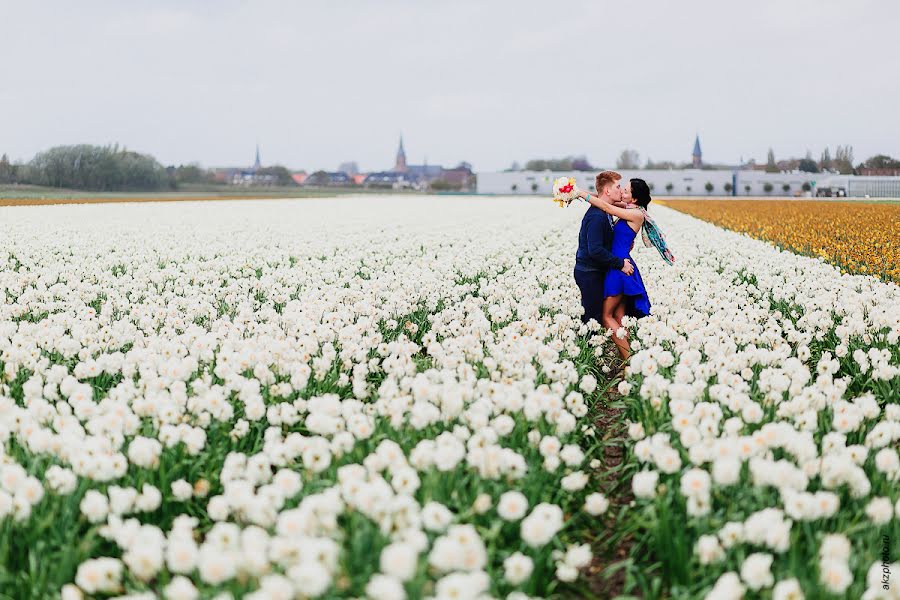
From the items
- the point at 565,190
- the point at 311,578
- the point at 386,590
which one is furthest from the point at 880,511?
the point at 565,190

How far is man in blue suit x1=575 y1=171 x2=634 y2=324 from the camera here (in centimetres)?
806

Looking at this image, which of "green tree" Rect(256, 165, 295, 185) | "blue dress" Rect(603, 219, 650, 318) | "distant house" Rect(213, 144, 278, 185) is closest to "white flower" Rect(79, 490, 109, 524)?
"blue dress" Rect(603, 219, 650, 318)

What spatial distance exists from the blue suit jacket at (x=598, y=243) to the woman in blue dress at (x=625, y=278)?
108mm

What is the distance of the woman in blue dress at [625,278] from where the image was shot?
809 centimetres

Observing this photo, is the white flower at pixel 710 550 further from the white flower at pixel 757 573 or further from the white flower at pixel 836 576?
the white flower at pixel 836 576

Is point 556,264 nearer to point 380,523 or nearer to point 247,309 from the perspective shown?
point 247,309

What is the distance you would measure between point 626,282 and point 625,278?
0.14ft

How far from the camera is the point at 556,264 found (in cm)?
1430

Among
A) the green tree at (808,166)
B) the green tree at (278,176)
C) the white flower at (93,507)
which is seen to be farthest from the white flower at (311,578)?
the green tree at (808,166)

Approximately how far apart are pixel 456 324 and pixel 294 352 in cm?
182

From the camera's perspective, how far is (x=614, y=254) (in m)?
8.31

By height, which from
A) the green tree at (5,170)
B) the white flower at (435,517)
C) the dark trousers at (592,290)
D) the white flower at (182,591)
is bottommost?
the white flower at (182,591)

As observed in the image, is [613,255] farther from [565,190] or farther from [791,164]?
[791,164]

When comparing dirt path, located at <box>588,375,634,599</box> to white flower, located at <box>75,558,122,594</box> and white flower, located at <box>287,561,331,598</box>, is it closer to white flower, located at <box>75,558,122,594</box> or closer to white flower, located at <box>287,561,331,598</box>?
white flower, located at <box>287,561,331,598</box>
